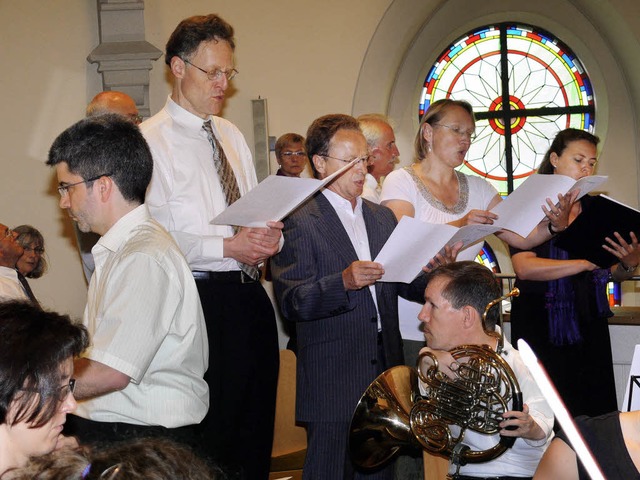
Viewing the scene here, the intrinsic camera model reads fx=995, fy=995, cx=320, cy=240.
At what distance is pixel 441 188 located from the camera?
451cm

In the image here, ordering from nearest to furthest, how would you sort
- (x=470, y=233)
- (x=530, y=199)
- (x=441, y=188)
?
(x=470, y=233) → (x=530, y=199) → (x=441, y=188)

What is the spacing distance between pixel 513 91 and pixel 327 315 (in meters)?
5.87

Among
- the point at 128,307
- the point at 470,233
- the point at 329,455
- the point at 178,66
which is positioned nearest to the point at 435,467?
the point at 329,455

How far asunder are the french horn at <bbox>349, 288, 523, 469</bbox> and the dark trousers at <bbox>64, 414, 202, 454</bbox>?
0.86 meters

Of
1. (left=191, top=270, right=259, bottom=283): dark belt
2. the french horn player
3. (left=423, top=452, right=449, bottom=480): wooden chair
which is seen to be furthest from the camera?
(left=191, top=270, right=259, bottom=283): dark belt

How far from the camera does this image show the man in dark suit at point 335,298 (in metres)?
3.71

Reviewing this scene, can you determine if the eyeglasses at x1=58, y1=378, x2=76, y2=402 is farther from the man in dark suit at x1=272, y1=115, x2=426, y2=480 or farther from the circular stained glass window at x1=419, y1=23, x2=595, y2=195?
the circular stained glass window at x1=419, y1=23, x2=595, y2=195

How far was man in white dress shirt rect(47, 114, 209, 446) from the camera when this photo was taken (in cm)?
259

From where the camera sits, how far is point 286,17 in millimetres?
7602

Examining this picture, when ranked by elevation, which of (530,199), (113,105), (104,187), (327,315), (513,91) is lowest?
(327,315)

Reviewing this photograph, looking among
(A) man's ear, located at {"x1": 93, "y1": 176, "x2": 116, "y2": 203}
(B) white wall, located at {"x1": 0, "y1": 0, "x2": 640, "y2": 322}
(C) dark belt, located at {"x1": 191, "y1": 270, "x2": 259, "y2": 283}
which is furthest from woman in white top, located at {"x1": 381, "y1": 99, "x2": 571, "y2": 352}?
(B) white wall, located at {"x1": 0, "y1": 0, "x2": 640, "y2": 322}

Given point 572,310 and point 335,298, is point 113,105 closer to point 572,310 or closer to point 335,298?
point 335,298

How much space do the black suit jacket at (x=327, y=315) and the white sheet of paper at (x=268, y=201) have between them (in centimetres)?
43

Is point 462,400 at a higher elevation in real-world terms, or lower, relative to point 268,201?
lower
